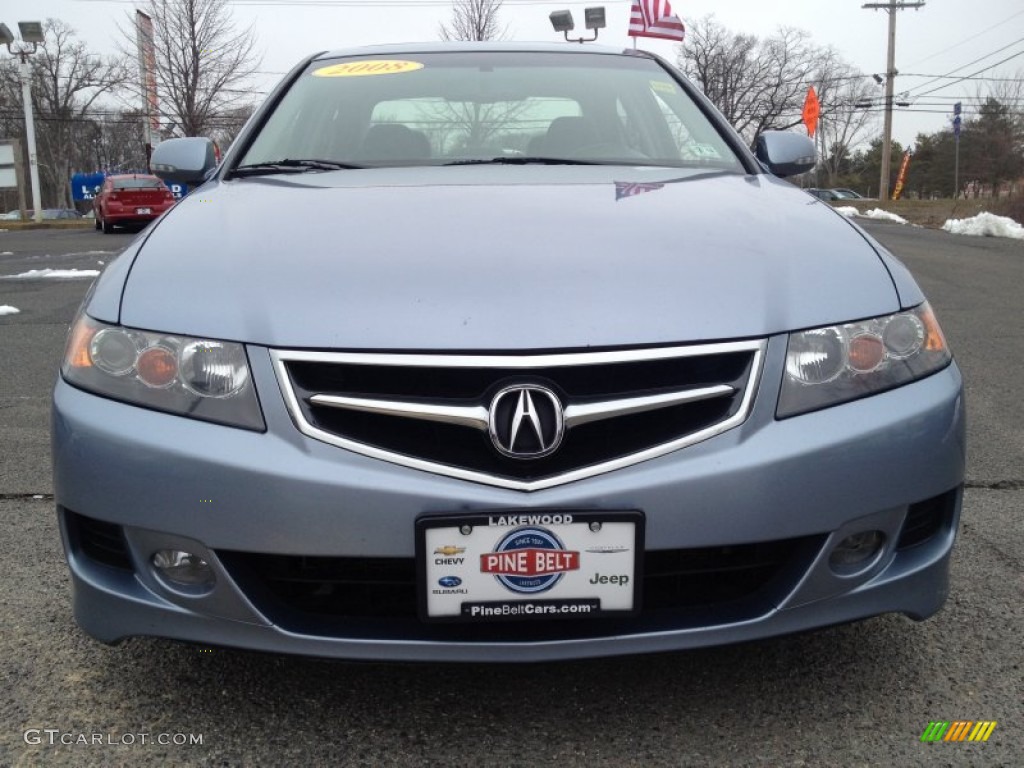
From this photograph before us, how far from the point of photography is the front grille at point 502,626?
1.61m

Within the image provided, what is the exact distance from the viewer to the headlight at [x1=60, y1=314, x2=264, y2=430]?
5.29 ft

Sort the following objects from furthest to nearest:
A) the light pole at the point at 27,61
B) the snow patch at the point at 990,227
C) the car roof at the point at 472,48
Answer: the light pole at the point at 27,61 → the snow patch at the point at 990,227 → the car roof at the point at 472,48

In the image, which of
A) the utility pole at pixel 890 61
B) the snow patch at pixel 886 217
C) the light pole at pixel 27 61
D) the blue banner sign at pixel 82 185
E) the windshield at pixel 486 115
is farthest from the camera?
the blue banner sign at pixel 82 185

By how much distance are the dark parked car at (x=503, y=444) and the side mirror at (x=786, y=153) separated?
1.08m

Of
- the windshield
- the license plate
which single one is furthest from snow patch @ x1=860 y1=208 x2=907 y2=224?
Result: the license plate

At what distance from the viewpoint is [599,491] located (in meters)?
1.52

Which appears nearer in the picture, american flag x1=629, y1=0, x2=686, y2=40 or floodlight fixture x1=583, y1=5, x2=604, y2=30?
american flag x1=629, y1=0, x2=686, y2=40

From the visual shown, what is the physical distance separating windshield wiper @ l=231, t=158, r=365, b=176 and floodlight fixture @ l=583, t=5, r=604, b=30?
1554cm

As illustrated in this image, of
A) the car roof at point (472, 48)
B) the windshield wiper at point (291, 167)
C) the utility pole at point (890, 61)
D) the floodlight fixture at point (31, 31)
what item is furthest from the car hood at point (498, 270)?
the utility pole at point (890, 61)

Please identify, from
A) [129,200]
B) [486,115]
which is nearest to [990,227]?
[486,115]

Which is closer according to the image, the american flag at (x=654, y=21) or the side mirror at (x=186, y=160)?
the side mirror at (x=186, y=160)

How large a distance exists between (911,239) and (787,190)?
13.2 meters

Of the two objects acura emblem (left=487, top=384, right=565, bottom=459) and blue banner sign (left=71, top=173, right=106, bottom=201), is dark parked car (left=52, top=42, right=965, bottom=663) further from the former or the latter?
blue banner sign (left=71, top=173, right=106, bottom=201)

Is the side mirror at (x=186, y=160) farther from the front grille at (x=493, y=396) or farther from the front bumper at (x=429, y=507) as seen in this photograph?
the front grille at (x=493, y=396)
